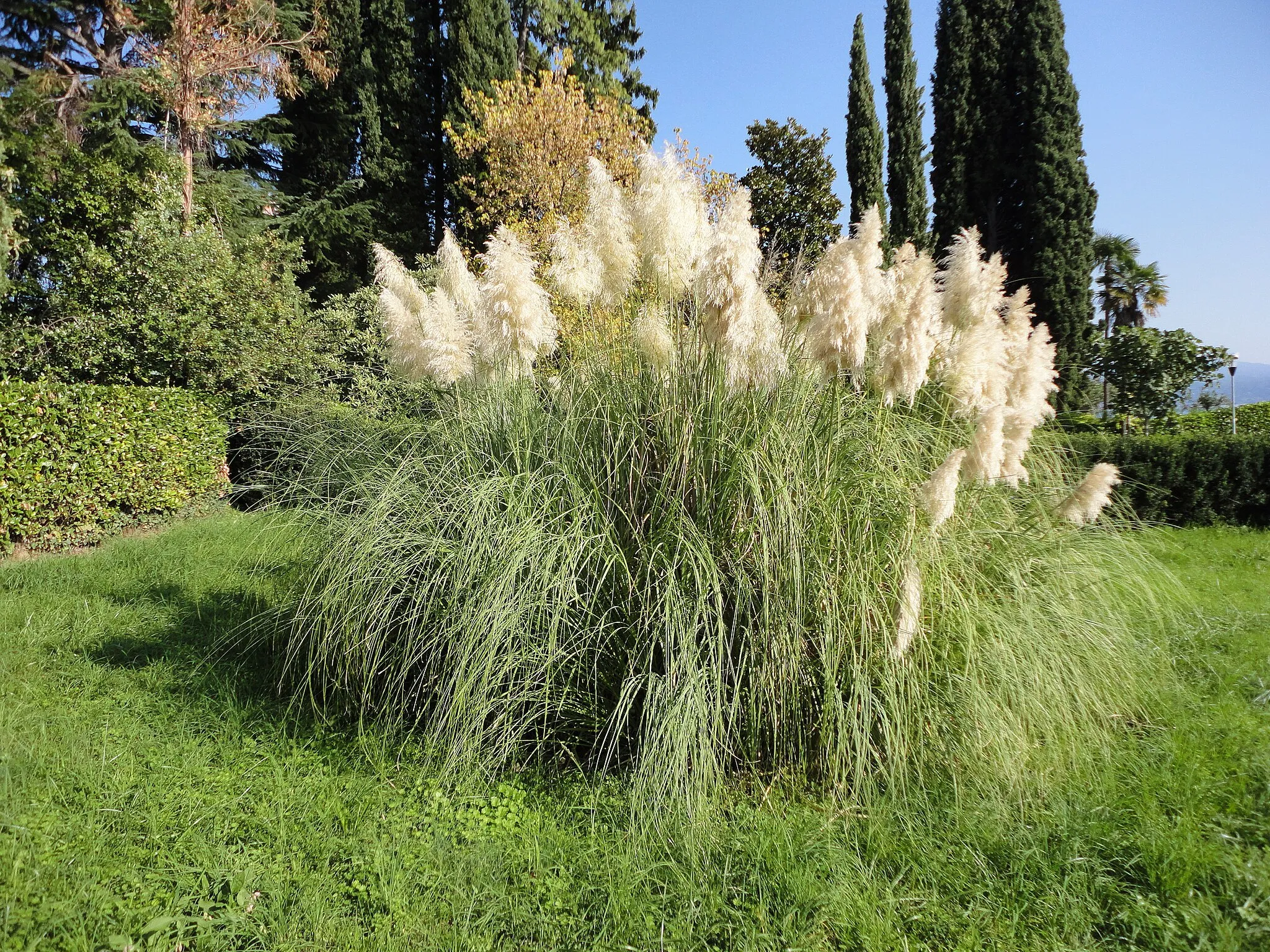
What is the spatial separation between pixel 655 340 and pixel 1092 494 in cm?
195

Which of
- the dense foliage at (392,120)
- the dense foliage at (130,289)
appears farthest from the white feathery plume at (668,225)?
the dense foliage at (392,120)

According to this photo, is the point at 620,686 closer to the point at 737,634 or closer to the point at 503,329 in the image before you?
the point at 737,634

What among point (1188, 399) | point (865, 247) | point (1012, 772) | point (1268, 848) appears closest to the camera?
point (1268, 848)

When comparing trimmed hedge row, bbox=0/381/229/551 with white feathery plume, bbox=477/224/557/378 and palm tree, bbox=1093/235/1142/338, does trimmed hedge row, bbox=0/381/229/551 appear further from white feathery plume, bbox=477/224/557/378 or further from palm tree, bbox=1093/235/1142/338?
palm tree, bbox=1093/235/1142/338

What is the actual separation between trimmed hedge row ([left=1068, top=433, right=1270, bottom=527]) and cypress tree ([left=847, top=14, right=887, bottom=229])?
37.8ft

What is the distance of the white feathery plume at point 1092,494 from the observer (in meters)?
2.89

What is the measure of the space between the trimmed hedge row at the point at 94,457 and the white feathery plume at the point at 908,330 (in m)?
7.57

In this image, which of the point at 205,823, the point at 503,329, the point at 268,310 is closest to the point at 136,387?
the point at 268,310

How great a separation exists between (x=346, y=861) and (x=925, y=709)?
2.02 metres

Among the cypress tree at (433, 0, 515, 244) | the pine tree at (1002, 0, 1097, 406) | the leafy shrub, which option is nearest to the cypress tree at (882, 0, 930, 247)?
the pine tree at (1002, 0, 1097, 406)

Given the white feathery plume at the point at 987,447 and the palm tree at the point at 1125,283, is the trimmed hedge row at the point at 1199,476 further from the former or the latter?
the palm tree at the point at 1125,283

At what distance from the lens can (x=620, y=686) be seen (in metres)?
2.71

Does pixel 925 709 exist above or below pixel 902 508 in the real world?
below

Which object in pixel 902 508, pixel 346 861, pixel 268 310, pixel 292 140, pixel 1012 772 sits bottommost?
pixel 346 861
